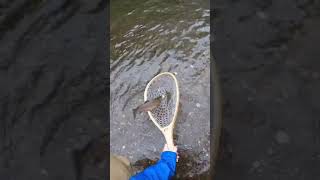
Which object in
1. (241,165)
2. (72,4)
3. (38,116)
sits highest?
(72,4)

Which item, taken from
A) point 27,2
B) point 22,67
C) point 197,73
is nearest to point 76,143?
point 22,67

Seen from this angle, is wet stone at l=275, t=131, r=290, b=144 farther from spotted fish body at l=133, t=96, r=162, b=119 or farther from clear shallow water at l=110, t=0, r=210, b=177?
spotted fish body at l=133, t=96, r=162, b=119

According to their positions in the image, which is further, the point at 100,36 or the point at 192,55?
the point at 100,36

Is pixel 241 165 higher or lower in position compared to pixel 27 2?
lower

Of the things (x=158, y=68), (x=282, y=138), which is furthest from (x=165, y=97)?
(x=282, y=138)

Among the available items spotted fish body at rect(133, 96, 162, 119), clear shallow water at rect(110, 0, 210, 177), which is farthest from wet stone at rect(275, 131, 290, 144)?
spotted fish body at rect(133, 96, 162, 119)

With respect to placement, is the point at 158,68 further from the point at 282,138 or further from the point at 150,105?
the point at 282,138

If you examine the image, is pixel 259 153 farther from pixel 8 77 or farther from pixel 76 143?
pixel 8 77
